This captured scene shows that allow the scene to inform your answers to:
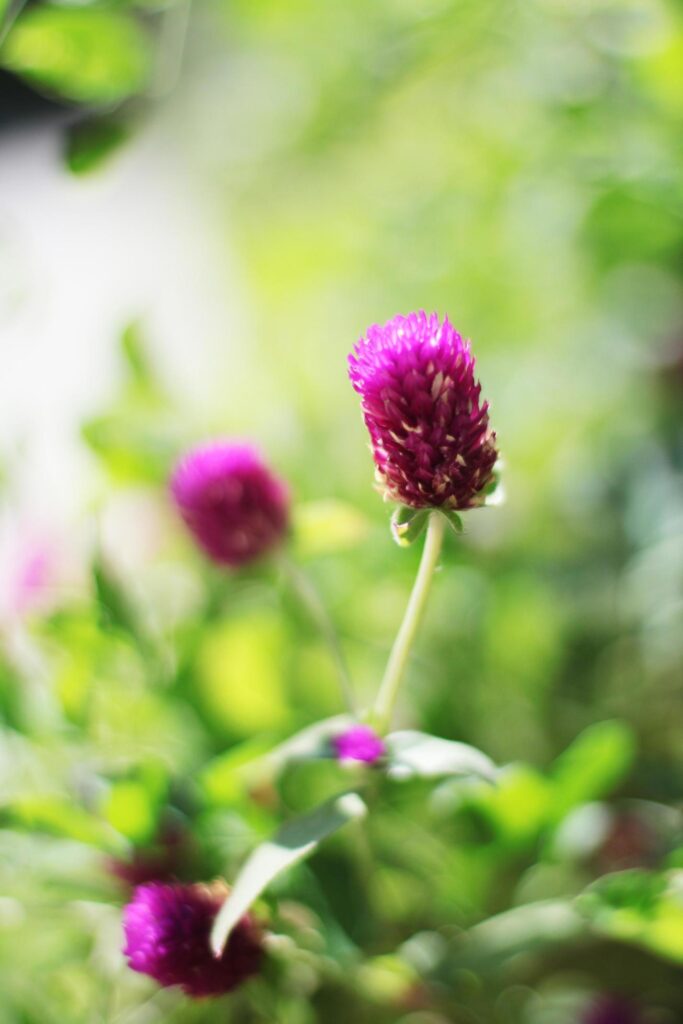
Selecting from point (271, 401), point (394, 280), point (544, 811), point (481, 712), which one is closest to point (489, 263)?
point (394, 280)

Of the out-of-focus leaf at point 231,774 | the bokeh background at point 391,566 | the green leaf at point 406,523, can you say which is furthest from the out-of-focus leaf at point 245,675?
the green leaf at point 406,523

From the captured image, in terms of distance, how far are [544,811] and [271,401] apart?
0.43m

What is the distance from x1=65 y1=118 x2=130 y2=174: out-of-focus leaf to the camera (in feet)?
1.47

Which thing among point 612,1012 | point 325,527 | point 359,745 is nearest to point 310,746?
point 359,745

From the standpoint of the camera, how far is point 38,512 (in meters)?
0.66

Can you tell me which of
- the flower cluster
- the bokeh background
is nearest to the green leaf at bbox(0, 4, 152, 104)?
the bokeh background

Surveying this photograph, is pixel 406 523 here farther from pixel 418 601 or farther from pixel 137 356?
pixel 137 356

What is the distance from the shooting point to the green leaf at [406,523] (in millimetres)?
299

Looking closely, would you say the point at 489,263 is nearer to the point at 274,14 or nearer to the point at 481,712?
the point at 274,14

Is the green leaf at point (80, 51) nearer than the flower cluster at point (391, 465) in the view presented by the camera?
No

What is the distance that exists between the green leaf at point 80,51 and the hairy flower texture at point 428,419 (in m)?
0.23

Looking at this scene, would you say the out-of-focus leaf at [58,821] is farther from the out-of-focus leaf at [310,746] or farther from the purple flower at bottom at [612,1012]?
the purple flower at bottom at [612,1012]

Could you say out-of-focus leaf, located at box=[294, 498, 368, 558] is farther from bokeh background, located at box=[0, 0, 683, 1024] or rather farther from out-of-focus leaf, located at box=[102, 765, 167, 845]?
out-of-focus leaf, located at box=[102, 765, 167, 845]

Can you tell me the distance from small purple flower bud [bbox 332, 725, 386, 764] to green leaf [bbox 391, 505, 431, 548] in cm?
6
